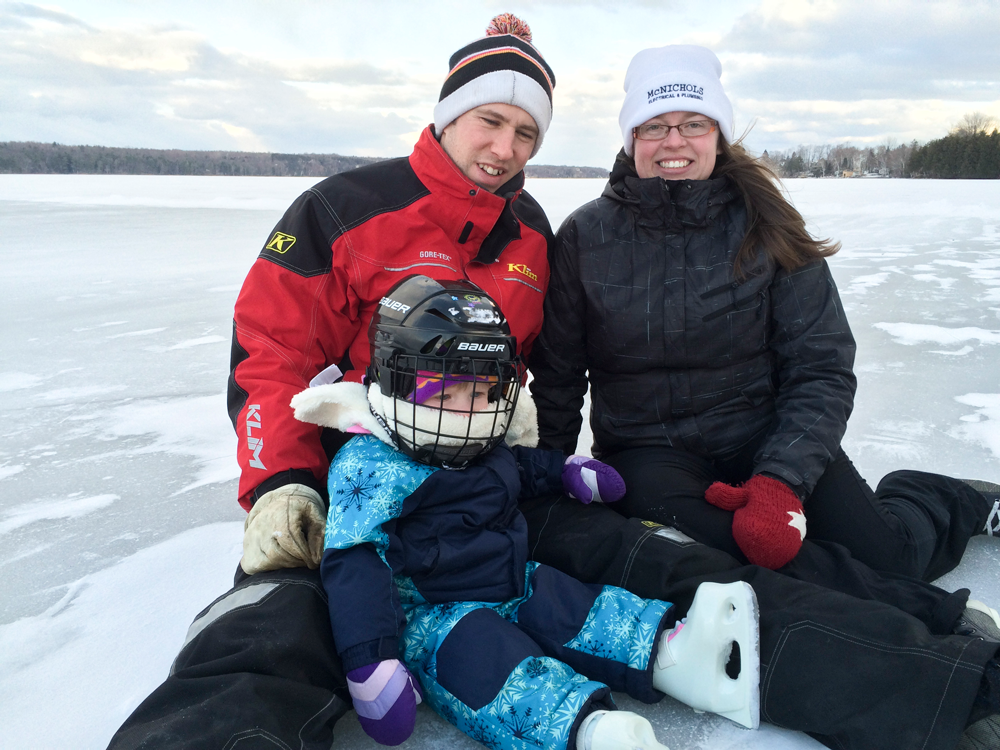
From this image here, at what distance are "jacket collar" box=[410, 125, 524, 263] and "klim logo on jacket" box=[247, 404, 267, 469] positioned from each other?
697 millimetres

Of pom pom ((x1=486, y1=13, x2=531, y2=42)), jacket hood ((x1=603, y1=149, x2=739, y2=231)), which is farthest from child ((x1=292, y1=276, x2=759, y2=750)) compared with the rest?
pom pom ((x1=486, y1=13, x2=531, y2=42))

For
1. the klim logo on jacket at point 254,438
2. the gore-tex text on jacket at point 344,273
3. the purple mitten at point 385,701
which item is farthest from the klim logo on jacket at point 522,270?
the purple mitten at point 385,701

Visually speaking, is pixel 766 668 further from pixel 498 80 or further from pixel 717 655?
pixel 498 80

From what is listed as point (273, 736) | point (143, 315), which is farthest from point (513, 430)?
point (143, 315)

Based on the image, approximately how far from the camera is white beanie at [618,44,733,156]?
1922 mm

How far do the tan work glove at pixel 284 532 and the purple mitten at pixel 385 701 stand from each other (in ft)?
0.95

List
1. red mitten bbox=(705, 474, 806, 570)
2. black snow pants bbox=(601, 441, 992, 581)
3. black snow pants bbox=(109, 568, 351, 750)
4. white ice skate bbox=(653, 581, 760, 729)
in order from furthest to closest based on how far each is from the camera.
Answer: black snow pants bbox=(601, 441, 992, 581)
red mitten bbox=(705, 474, 806, 570)
white ice skate bbox=(653, 581, 760, 729)
black snow pants bbox=(109, 568, 351, 750)

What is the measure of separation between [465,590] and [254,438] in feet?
1.92

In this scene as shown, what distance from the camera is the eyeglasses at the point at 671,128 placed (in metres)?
1.95

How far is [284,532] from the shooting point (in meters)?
1.38

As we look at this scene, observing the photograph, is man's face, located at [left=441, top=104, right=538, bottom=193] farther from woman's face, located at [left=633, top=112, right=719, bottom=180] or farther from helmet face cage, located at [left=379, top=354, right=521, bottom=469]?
helmet face cage, located at [left=379, top=354, right=521, bottom=469]

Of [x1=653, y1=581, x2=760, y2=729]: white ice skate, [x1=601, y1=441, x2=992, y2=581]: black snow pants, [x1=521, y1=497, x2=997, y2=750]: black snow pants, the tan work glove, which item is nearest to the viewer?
[x1=521, y1=497, x2=997, y2=750]: black snow pants

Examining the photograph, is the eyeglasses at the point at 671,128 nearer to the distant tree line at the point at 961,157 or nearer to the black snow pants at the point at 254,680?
the black snow pants at the point at 254,680

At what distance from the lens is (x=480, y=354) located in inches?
55.4
